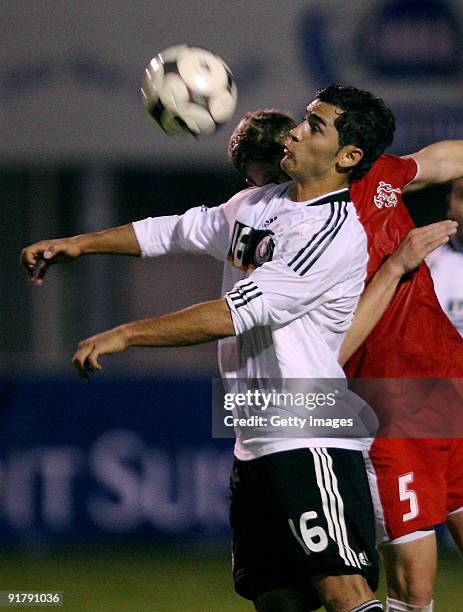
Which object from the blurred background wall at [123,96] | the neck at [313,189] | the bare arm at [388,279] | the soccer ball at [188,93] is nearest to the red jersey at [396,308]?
the bare arm at [388,279]

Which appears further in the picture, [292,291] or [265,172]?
[265,172]

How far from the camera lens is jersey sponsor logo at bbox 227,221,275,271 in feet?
13.5

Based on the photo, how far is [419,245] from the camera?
433 centimetres

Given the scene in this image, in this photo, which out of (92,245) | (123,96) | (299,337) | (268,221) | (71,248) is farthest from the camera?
(123,96)

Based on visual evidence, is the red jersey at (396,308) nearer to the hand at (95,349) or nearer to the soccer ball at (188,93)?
the soccer ball at (188,93)

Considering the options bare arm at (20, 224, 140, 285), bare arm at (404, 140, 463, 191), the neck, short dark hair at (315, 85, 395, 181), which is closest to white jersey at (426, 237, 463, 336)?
bare arm at (404, 140, 463, 191)

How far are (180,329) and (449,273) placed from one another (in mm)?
1861

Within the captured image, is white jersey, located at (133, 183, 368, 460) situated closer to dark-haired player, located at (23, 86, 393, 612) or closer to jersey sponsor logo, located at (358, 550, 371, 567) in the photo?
dark-haired player, located at (23, 86, 393, 612)

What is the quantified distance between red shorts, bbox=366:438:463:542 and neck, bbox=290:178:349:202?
1007 millimetres

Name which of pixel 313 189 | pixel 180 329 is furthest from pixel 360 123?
pixel 180 329

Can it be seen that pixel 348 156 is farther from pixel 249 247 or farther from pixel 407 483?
pixel 407 483

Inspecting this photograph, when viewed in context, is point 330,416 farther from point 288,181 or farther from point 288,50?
point 288,50

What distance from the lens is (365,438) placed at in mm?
4375

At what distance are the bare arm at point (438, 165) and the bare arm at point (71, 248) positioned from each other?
1.04m
